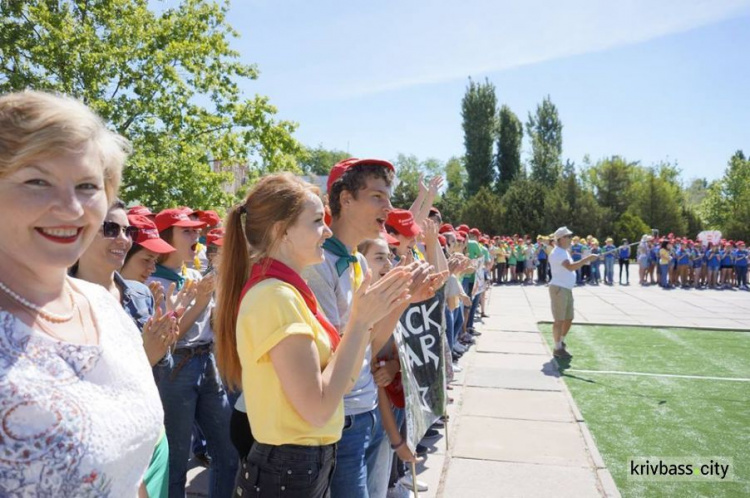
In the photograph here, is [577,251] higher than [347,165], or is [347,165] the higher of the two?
[347,165]

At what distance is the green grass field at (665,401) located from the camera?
5.15m

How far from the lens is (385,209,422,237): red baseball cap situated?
457cm

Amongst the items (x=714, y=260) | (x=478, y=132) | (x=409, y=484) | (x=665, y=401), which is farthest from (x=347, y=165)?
(x=478, y=132)

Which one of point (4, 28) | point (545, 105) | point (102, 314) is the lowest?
point (102, 314)

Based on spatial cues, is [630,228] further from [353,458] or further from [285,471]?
[285,471]

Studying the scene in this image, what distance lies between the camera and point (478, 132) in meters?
58.8

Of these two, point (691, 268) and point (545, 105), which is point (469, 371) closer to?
point (691, 268)

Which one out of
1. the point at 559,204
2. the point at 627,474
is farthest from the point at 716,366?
the point at 559,204

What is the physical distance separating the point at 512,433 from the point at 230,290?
4515mm

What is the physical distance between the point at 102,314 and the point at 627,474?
481 cm

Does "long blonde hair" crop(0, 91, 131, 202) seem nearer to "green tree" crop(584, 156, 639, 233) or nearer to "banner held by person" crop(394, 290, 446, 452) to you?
"banner held by person" crop(394, 290, 446, 452)

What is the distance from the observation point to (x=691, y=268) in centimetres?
2433

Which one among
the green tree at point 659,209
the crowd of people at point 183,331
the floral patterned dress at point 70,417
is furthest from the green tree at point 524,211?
the floral patterned dress at point 70,417

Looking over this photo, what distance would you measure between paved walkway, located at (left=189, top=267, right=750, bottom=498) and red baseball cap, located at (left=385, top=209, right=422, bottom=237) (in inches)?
83.3
